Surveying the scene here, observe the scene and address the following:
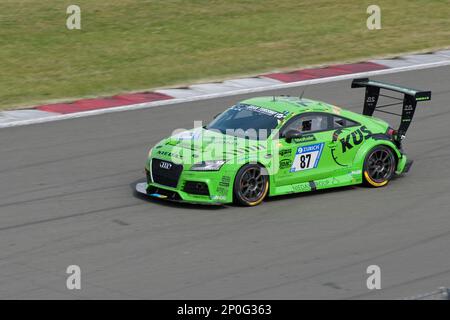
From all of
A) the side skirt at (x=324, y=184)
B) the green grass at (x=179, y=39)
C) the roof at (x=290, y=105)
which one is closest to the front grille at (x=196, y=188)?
the side skirt at (x=324, y=184)

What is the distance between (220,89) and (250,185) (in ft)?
25.4

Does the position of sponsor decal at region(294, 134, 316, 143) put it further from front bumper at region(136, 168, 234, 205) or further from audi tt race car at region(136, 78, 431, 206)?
front bumper at region(136, 168, 234, 205)

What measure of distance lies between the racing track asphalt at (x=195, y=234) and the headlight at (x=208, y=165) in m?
0.62

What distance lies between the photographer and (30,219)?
14023 millimetres

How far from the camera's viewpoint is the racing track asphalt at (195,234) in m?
11.6

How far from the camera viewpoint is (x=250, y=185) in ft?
47.5

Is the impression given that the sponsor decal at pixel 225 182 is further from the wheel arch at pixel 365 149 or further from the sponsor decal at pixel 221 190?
the wheel arch at pixel 365 149

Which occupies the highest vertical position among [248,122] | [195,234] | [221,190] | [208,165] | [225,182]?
[248,122]

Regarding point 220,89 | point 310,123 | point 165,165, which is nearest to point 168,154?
point 165,165

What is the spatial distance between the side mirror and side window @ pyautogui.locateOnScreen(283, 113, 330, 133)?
15 cm

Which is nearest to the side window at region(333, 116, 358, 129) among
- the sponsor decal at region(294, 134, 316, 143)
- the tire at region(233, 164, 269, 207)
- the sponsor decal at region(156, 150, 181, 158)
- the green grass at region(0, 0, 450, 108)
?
the sponsor decal at region(294, 134, 316, 143)

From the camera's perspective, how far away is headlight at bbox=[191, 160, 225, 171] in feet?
46.6

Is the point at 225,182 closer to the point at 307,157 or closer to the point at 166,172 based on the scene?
the point at 166,172
